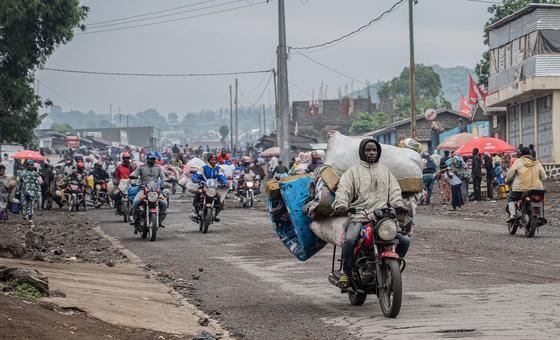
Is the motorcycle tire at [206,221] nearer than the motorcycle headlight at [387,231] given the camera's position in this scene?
No

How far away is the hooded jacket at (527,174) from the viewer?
20.5 m

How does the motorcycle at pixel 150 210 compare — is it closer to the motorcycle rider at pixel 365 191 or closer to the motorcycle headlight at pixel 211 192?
the motorcycle headlight at pixel 211 192

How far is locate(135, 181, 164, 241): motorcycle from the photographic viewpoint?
70.4 ft

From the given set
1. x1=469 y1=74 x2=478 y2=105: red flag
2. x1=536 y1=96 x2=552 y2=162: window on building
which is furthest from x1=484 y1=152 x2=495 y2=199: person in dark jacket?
x1=469 y1=74 x2=478 y2=105: red flag

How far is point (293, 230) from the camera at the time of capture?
491 inches

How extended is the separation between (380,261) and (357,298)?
3.08ft

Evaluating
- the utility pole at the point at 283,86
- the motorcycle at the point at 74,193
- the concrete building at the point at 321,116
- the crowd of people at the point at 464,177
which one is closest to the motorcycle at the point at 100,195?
the motorcycle at the point at 74,193

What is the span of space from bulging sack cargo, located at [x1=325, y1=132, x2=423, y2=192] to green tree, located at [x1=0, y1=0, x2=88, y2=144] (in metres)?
29.2

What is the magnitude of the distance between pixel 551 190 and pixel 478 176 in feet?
14.1

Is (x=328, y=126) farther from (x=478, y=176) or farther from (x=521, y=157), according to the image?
(x=521, y=157)

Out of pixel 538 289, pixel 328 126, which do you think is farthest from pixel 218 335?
pixel 328 126

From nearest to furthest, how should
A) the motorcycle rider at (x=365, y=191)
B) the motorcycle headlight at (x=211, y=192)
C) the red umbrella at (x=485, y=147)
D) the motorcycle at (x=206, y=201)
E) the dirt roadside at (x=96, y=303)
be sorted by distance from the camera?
the dirt roadside at (x=96, y=303), the motorcycle rider at (x=365, y=191), the motorcycle at (x=206, y=201), the motorcycle headlight at (x=211, y=192), the red umbrella at (x=485, y=147)

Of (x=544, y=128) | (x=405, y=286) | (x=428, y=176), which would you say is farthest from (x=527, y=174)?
(x=544, y=128)

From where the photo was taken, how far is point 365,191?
10.7 m
